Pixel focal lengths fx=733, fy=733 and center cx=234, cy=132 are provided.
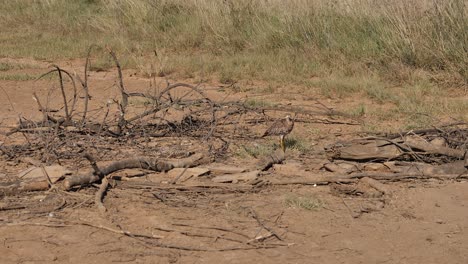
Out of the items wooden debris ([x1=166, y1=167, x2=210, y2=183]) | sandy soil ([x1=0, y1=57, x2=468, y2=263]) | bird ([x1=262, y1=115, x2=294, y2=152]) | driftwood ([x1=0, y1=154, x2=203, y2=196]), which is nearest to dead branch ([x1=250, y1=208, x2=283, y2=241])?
sandy soil ([x1=0, y1=57, x2=468, y2=263])

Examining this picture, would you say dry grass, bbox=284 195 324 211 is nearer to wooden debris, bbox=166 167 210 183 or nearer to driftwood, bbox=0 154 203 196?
wooden debris, bbox=166 167 210 183

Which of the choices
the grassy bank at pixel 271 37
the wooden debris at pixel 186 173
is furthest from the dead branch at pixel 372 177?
the grassy bank at pixel 271 37

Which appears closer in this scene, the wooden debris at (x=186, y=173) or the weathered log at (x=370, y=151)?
the wooden debris at (x=186, y=173)

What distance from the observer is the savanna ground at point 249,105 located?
4.34 metres

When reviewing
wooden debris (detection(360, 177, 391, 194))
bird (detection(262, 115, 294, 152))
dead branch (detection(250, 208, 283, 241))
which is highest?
dead branch (detection(250, 208, 283, 241))

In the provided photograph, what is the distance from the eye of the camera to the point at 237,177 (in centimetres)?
536

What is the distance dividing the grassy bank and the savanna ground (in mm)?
25

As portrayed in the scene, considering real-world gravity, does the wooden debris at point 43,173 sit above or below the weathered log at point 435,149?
above

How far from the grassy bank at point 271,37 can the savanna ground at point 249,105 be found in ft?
0.08

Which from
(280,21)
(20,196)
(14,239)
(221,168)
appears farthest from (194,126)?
(280,21)

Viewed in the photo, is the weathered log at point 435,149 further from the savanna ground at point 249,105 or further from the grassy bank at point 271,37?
the grassy bank at point 271,37

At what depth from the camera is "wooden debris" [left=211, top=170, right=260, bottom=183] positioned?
209 inches

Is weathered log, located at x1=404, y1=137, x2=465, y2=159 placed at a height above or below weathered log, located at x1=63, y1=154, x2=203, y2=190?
below

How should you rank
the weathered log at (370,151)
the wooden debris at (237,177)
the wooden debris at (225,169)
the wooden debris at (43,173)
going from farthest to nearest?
the weathered log at (370,151), the wooden debris at (225,169), the wooden debris at (237,177), the wooden debris at (43,173)
